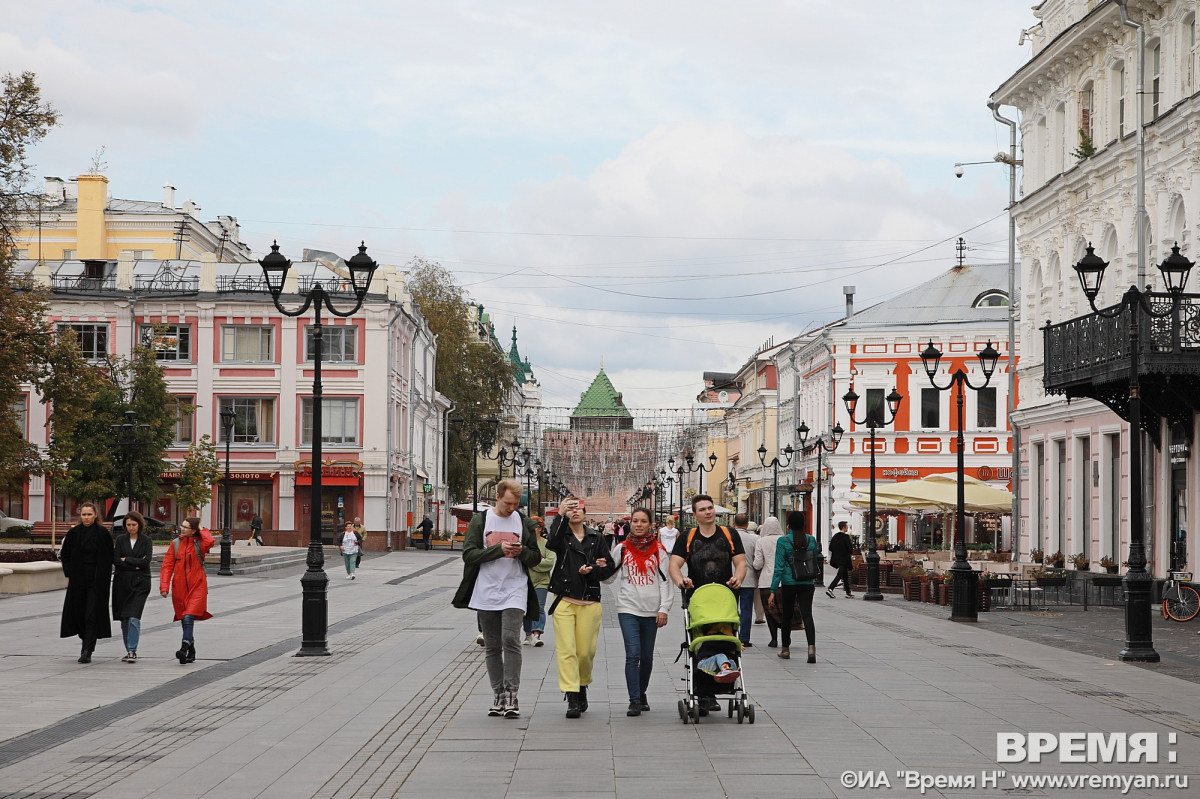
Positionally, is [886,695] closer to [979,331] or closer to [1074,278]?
[1074,278]

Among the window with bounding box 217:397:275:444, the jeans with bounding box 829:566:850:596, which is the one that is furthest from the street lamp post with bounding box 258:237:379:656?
the window with bounding box 217:397:275:444

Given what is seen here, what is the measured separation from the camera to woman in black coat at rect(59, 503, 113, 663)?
636 inches

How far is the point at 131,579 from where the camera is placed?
1628cm

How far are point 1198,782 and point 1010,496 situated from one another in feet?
95.9

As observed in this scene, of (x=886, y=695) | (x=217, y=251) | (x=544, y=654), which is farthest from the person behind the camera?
(x=217, y=251)

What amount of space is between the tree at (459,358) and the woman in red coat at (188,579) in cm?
6271

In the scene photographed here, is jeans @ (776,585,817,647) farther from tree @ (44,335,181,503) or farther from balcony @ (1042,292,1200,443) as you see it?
tree @ (44,335,181,503)

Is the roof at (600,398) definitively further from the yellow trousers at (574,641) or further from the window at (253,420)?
the yellow trousers at (574,641)

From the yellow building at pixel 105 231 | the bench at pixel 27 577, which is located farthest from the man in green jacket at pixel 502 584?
the yellow building at pixel 105 231

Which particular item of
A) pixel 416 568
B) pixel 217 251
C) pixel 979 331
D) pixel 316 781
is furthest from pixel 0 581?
pixel 217 251

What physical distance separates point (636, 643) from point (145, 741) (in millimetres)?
3759

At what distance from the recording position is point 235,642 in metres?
18.7

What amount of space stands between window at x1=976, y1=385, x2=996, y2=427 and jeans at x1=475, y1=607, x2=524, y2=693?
5193cm

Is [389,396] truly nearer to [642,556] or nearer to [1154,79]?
[1154,79]
